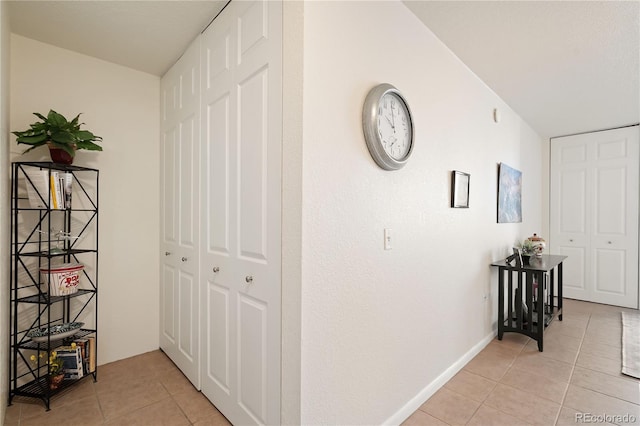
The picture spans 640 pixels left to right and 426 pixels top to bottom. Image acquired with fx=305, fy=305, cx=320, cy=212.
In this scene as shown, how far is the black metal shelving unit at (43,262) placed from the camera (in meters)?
1.98

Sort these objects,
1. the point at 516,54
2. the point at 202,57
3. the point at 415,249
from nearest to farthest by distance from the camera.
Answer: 1. the point at 415,249
2. the point at 202,57
3. the point at 516,54

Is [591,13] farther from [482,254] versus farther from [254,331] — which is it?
[254,331]

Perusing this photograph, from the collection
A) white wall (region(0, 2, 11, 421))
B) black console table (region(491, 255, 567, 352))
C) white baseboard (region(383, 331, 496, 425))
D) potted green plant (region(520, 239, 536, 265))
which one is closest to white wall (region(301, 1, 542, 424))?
white baseboard (region(383, 331, 496, 425))

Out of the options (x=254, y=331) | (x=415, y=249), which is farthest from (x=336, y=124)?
(x=254, y=331)

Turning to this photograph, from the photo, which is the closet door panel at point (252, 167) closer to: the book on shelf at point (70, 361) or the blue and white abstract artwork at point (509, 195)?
the book on shelf at point (70, 361)

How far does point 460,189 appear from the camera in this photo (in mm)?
2371

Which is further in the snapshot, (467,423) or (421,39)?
(421,39)

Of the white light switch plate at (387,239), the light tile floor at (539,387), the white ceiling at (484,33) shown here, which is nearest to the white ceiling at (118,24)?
the white ceiling at (484,33)

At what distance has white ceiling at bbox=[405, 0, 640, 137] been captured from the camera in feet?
6.10

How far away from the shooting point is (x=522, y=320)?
117 inches

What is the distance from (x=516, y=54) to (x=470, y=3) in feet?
2.72

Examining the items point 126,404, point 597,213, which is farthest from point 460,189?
point 597,213

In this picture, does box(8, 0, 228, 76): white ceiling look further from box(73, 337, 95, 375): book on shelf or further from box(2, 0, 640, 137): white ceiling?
box(73, 337, 95, 375): book on shelf

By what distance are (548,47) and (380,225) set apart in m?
1.96
